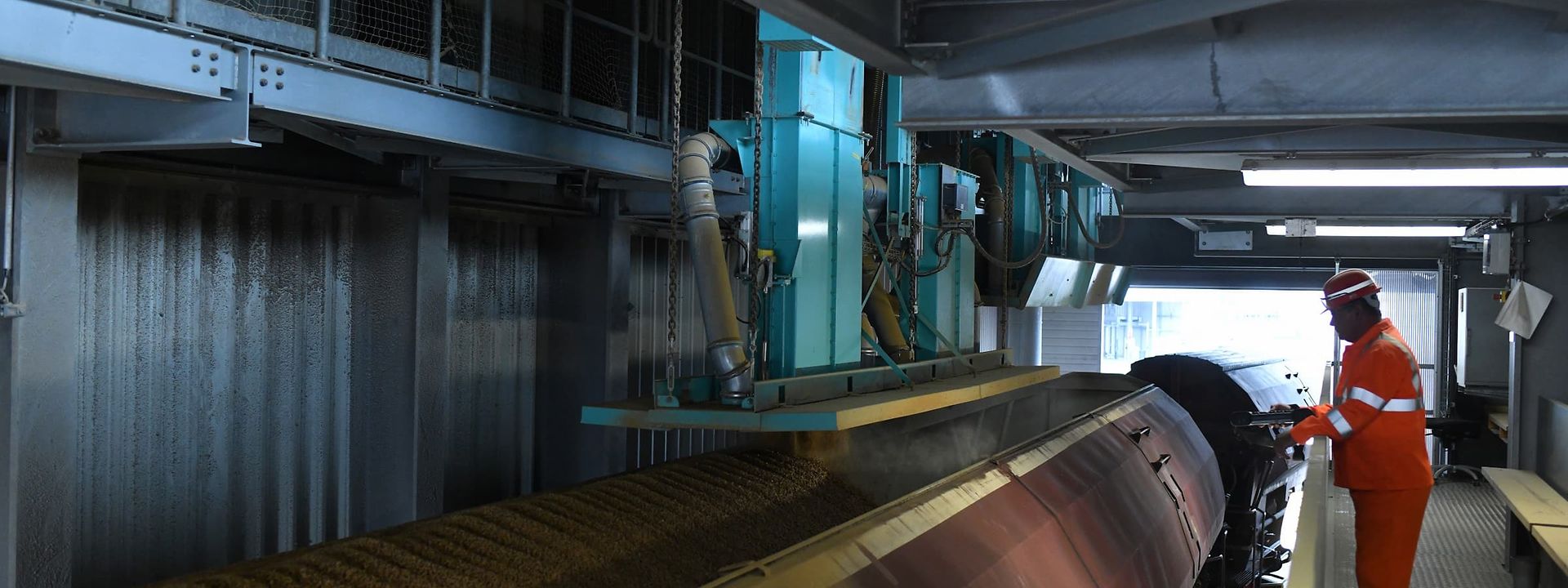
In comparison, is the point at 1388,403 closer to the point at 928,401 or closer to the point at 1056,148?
the point at 1056,148

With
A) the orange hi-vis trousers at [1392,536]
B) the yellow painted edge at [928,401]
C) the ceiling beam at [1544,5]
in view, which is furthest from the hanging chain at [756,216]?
the ceiling beam at [1544,5]

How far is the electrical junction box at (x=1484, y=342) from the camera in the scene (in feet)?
33.9

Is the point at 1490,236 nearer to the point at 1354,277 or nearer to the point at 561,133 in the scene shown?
the point at 1354,277

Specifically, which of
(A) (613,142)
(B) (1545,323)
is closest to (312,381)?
(A) (613,142)

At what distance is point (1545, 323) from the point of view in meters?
7.49

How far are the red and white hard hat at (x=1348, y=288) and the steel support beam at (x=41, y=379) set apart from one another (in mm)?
5580

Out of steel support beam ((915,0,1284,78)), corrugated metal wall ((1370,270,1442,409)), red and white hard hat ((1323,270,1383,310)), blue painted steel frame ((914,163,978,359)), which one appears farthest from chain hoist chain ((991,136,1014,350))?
corrugated metal wall ((1370,270,1442,409))

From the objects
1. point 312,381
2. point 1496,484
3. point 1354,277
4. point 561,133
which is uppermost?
point 561,133

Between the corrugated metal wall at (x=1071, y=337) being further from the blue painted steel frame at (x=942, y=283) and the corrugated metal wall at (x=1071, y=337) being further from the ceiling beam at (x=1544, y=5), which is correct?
the ceiling beam at (x=1544, y=5)

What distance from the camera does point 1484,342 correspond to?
10.4 metres

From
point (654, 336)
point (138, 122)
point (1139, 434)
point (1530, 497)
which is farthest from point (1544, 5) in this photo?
point (654, 336)

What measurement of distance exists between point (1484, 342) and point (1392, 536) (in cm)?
628

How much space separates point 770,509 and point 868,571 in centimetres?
181

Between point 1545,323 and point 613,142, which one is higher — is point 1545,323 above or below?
below
